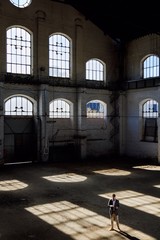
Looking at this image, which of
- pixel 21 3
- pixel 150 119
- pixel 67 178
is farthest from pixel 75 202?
pixel 21 3

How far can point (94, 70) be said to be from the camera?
27000 mm

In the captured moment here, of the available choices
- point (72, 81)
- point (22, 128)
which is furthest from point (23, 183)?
point (72, 81)

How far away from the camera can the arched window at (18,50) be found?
914 inches

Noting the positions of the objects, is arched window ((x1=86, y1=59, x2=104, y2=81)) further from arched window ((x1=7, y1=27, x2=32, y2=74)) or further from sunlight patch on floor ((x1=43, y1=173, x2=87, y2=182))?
sunlight patch on floor ((x1=43, y1=173, x2=87, y2=182))

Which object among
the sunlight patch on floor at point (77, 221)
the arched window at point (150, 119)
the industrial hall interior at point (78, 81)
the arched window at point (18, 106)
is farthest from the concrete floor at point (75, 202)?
the arched window at point (18, 106)

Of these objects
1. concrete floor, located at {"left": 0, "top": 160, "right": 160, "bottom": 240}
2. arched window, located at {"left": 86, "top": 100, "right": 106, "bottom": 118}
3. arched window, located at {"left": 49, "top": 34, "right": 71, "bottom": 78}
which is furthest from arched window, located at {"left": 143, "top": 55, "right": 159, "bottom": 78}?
concrete floor, located at {"left": 0, "top": 160, "right": 160, "bottom": 240}

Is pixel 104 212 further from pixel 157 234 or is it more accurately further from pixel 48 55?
pixel 48 55

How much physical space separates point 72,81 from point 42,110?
12.9 ft

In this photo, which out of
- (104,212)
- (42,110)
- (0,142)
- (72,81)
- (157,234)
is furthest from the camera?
(72,81)

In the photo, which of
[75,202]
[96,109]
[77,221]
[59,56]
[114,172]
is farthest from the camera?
[96,109]

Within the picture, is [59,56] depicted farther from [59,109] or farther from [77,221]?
[77,221]

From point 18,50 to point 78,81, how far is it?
562 cm

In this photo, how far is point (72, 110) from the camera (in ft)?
84.9

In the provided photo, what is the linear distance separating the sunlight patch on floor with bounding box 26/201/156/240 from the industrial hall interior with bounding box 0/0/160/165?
10.9 metres
